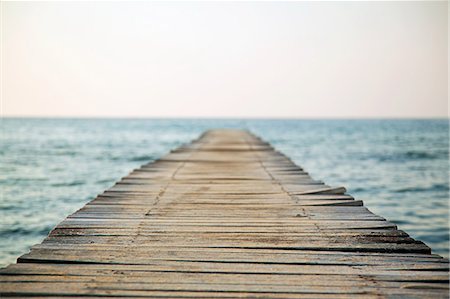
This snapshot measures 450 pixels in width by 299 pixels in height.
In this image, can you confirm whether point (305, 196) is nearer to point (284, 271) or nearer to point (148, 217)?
point (148, 217)

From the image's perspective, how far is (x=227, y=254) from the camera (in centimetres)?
237

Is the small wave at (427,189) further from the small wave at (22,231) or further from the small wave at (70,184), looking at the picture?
the small wave at (22,231)

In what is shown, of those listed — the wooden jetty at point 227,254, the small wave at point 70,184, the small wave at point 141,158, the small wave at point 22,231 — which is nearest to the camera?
the wooden jetty at point 227,254

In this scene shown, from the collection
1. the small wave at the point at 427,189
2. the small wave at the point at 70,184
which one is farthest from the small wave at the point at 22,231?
the small wave at the point at 427,189

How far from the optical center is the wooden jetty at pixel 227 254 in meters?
1.92

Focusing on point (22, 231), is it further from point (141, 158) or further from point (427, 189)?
point (141, 158)

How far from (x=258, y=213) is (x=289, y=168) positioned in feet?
10.5

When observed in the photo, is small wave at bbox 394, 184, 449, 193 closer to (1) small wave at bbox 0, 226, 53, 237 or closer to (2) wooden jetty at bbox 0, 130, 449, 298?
(1) small wave at bbox 0, 226, 53, 237

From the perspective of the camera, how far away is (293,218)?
3.22 metres

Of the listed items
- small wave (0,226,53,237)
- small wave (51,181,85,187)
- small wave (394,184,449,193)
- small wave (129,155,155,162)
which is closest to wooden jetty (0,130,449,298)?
small wave (0,226,53,237)

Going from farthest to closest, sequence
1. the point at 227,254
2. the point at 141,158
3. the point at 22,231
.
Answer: the point at 141,158
the point at 22,231
the point at 227,254

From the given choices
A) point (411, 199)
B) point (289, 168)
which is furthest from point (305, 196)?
point (411, 199)

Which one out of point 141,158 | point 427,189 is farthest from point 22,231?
point 141,158

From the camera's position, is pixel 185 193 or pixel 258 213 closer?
pixel 258 213
